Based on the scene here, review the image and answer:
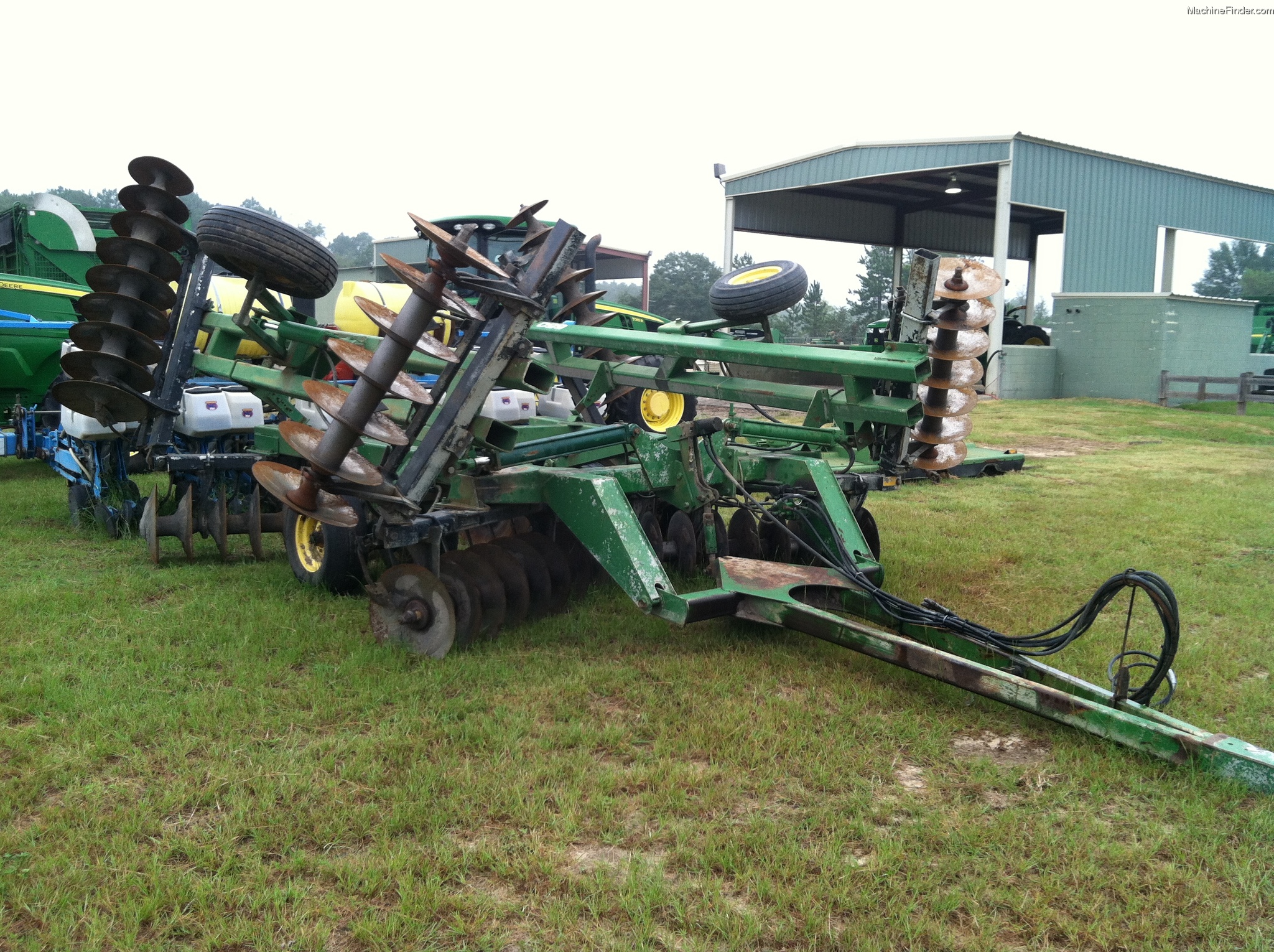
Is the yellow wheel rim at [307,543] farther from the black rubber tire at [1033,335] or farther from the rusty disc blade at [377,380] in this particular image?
the black rubber tire at [1033,335]

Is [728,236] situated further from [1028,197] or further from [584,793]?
[584,793]

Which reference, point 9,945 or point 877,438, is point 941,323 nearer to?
point 877,438

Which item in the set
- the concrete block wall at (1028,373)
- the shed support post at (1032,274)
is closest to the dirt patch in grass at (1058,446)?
the concrete block wall at (1028,373)

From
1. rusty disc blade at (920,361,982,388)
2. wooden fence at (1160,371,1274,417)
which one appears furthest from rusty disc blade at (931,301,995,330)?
wooden fence at (1160,371,1274,417)

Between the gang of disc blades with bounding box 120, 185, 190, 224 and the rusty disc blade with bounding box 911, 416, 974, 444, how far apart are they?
396 cm

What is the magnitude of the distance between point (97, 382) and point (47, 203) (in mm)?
7812

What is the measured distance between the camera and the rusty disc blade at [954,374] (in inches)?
184

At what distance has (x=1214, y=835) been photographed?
9.25 feet

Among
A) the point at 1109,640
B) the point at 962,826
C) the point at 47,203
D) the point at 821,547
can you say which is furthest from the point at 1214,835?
the point at 47,203

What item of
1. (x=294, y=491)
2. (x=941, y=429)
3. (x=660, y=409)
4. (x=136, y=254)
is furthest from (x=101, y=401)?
(x=660, y=409)

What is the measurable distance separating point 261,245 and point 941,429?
341 cm

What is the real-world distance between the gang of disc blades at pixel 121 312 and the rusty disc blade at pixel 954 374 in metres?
3.99

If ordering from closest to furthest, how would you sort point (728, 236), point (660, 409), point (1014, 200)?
point (660, 409) → point (1014, 200) → point (728, 236)

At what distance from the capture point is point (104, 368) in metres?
5.39
